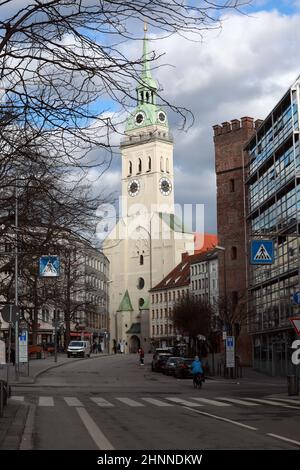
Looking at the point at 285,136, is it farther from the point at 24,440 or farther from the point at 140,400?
the point at 24,440

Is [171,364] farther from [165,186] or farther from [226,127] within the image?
[165,186]

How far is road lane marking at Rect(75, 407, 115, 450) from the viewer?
40.3 ft

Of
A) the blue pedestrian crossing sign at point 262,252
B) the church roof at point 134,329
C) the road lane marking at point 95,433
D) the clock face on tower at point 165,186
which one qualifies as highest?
the clock face on tower at point 165,186

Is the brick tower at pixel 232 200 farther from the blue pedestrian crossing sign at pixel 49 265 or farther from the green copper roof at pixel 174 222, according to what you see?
the green copper roof at pixel 174 222

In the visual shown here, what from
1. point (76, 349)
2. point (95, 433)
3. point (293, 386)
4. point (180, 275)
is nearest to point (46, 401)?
point (293, 386)

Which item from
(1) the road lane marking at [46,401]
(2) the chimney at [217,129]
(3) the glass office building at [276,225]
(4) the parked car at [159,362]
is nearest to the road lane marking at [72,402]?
(1) the road lane marking at [46,401]

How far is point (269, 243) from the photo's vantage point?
32.0m

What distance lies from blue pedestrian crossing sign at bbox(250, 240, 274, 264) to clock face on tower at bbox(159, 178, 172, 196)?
119m

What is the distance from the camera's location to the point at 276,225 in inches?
2016

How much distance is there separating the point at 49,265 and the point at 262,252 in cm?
1105

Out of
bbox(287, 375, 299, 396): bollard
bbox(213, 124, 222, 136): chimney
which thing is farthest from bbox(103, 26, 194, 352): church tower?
bbox(287, 375, 299, 396): bollard

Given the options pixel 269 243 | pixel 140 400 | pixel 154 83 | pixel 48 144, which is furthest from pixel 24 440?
pixel 269 243

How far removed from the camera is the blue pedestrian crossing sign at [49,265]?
24.4 metres

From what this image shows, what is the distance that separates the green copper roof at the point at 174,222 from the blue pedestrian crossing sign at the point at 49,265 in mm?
112154
